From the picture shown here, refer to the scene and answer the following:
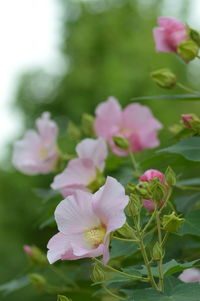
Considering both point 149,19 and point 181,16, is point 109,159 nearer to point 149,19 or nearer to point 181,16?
point 149,19

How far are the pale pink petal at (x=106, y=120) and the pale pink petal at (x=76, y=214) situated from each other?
44cm

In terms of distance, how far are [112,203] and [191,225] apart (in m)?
0.20

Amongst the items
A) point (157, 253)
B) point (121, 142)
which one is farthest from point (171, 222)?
point (121, 142)

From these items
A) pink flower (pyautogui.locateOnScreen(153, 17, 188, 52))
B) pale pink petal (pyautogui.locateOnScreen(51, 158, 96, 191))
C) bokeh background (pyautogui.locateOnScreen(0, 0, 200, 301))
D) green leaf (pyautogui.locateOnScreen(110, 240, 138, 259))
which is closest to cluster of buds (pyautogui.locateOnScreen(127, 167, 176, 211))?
green leaf (pyautogui.locateOnScreen(110, 240, 138, 259))

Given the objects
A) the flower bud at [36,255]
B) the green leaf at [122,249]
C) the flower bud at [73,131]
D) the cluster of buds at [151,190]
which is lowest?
the flower bud at [36,255]

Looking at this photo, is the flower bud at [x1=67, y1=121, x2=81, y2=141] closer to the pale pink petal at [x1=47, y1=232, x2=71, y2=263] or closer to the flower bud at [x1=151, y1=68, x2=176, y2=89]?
the flower bud at [x1=151, y1=68, x2=176, y2=89]

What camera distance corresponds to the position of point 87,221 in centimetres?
82

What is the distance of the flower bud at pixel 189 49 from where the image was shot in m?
1.05

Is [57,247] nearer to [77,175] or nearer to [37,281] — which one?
[77,175]

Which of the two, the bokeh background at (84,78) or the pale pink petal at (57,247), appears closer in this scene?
the pale pink petal at (57,247)

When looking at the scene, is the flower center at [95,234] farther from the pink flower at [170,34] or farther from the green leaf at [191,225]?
the pink flower at [170,34]

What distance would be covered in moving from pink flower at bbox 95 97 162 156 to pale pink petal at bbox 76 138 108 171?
0.13m

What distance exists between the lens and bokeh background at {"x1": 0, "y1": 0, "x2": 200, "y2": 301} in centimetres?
696

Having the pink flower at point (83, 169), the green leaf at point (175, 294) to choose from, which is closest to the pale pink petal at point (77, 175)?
the pink flower at point (83, 169)
